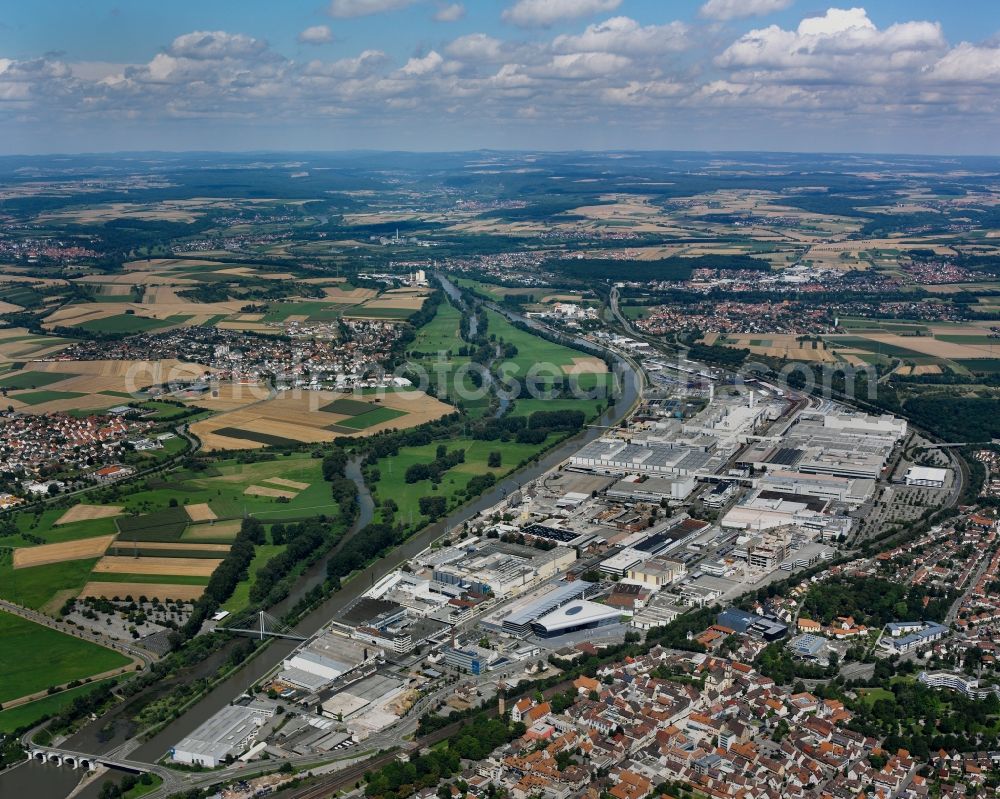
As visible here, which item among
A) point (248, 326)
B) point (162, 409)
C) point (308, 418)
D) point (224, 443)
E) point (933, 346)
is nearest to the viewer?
point (224, 443)

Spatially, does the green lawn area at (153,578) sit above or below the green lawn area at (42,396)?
below

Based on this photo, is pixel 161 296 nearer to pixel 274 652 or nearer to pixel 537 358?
pixel 537 358

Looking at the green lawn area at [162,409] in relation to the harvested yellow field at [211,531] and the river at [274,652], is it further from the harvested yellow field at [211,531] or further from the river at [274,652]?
the harvested yellow field at [211,531]

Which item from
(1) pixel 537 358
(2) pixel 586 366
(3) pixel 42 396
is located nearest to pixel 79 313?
(3) pixel 42 396

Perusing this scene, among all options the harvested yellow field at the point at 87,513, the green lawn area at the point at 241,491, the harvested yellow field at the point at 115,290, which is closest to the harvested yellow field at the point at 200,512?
the green lawn area at the point at 241,491

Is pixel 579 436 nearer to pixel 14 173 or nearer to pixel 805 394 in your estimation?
pixel 805 394

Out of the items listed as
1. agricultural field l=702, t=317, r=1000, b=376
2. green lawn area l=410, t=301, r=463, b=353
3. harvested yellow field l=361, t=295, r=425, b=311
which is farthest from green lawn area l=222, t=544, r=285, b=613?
harvested yellow field l=361, t=295, r=425, b=311
